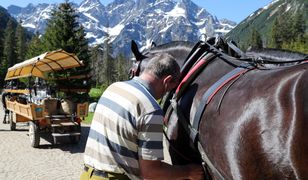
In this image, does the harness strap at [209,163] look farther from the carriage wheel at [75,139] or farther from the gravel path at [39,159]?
the carriage wheel at [75,139]

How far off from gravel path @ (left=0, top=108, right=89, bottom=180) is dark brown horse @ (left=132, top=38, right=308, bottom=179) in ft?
18.3

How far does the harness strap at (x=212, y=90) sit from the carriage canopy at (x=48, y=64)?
32.7 ft

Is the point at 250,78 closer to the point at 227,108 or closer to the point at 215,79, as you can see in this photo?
the point at 227,108

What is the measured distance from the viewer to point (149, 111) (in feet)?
8.62

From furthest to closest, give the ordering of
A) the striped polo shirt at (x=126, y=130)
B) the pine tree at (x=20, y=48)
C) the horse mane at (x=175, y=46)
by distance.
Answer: the pine tree at (x=20, y=48)
the horse mane at (x=175, y=46)
the striped polo shirt at (x=126, y=130)

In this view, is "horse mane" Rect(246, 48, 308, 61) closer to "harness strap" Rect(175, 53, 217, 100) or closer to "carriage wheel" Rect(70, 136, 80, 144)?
"harness strap" Rect(175, 53, 217, 100)

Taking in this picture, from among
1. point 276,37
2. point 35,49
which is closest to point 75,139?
point 35,49

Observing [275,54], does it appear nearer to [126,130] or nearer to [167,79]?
[167,79]

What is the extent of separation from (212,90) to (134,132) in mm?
735

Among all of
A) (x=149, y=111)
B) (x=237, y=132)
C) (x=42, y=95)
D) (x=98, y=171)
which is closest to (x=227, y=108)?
(x=237, y=132)

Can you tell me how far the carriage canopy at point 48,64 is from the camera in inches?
508

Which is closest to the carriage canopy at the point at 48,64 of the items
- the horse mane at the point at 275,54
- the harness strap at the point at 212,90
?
the horse mane at the point at 275,54

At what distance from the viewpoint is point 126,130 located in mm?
2684

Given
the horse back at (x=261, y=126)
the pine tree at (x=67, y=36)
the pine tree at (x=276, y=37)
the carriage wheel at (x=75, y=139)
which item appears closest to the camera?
the horse back at (x=261, y=126)
